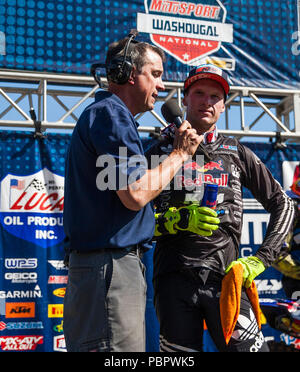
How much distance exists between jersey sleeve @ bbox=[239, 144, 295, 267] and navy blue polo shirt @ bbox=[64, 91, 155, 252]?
1162 millimetres

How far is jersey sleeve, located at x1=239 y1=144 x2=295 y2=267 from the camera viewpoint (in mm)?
3055

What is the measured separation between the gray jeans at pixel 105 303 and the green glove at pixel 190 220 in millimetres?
747

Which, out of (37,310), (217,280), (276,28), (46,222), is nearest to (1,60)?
(46,222)

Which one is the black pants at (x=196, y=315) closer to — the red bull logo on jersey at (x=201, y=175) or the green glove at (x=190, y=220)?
the green glove at (x=190, y=220)

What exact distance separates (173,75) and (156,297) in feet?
10.3

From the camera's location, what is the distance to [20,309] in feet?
16.1

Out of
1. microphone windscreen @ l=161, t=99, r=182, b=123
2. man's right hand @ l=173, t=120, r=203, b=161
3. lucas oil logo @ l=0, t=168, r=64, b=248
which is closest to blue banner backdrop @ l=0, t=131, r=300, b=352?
lucas oil logo @ l=0, t=168, r=64, b=248

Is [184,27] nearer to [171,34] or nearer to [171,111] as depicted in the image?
[171,34]

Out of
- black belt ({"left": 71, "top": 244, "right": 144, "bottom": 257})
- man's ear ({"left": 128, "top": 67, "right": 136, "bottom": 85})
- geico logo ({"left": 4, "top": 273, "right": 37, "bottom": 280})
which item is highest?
man's ear ({"left": 128, "top": 67, "right": 136, "bottom": 85})

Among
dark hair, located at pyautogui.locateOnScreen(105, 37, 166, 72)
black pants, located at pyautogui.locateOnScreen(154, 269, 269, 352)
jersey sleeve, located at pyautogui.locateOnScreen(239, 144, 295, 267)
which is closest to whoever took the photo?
dark hair, located at pyautogui.locateOnScreen(105, 37, 166, 72)

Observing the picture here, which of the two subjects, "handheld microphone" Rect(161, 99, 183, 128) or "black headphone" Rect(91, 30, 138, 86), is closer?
"black headphone" Rect(91, 30, 138, 86)

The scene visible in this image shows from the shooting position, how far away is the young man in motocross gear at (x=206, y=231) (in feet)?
8.99

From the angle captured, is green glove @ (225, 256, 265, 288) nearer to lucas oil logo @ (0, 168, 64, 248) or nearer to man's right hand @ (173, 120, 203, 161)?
man's right hand @ (173, 120, 203, 161)
